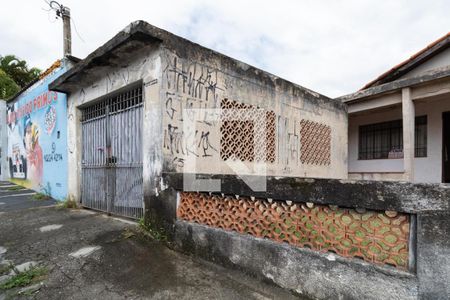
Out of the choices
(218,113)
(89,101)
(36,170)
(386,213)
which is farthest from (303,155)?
(36,170)

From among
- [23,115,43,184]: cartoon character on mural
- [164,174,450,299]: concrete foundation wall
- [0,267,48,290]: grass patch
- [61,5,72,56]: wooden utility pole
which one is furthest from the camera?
[61,5,72,56]: wooden utility pole

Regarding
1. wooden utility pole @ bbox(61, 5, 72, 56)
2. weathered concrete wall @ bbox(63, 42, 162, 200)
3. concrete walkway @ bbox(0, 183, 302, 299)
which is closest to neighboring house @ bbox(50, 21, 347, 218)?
weathered concrete wall @ bbox(63, 42, 162, 200)

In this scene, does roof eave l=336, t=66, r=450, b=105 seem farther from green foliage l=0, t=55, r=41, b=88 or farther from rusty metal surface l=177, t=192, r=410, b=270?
green foliage l=0, t=55, r=41, b=88

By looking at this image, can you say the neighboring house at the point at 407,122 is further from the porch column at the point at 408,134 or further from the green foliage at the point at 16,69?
the green foliage at the point at 16,69

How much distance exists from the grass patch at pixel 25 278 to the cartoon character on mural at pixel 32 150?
5.57 m

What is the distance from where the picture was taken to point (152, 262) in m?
2.84

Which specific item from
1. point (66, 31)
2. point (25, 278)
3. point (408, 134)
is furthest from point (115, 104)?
point (408, 134)

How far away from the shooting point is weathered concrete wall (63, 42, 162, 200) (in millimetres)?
3576

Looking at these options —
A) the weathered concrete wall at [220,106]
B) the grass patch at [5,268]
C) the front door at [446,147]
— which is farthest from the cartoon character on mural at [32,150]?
the front door at [446,147]

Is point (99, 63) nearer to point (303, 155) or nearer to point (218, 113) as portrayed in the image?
point (218, 113)

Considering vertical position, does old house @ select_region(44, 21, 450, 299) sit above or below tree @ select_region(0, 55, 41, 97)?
below

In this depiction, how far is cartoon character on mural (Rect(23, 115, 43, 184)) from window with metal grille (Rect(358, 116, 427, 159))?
10.2m

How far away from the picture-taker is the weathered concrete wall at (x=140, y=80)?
11.7 feet

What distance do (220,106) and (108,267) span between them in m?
2.80
